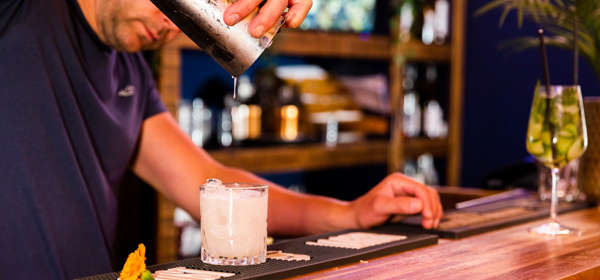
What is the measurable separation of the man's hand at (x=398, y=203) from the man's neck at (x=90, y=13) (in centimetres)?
68

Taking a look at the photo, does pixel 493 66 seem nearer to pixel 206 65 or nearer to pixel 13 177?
pixel 206 65

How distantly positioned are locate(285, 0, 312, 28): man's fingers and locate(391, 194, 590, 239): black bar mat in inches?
23.2

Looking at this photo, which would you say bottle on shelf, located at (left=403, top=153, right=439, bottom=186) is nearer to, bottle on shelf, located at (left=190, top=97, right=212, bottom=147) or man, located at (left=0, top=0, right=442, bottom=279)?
bottle on shelf, located at (left=190, top=97, right=212, bottom=147)

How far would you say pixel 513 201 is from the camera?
6.92ft

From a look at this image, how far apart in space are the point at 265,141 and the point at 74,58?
2.54 metres

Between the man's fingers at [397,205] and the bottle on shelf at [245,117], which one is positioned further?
the bottle on shelf at [245,117]

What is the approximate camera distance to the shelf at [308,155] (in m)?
3.83

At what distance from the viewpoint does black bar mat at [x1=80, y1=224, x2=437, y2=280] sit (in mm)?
1087

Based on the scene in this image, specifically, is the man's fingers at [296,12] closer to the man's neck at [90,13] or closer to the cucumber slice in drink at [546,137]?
the man's neck at [90,13]

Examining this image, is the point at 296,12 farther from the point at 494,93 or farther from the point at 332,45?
the point at 494,93

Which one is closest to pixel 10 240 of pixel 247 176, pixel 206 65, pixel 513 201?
pixel 247 176

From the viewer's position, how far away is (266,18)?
1036mm

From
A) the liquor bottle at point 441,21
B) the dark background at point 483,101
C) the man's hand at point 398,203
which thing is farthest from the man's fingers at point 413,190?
the liquor bottle at point 441,21

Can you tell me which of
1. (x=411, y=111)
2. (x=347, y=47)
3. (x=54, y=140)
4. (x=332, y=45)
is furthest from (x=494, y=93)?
(x=54, y=140)
